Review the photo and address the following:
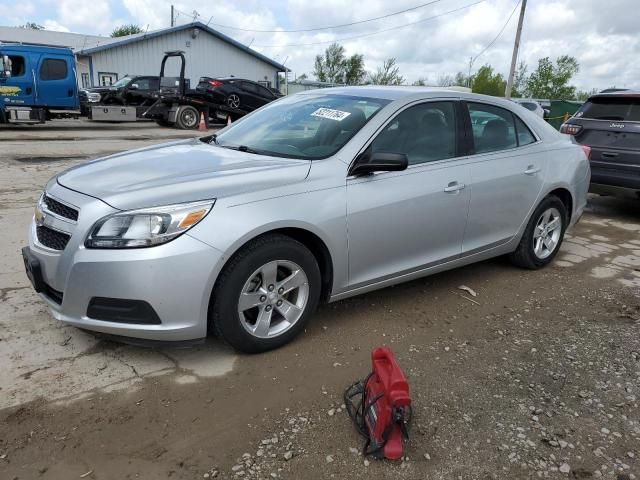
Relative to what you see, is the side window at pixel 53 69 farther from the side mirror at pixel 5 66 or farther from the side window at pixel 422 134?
the side window at pixel 422 134

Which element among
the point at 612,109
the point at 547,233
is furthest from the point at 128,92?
the point at 547,233

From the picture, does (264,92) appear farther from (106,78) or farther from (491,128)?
(491,128)

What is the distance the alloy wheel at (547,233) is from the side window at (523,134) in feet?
2.20

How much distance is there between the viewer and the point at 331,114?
373cm

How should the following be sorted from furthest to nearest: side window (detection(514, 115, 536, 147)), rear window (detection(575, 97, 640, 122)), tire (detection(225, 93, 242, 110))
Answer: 1. tire (detection(225, 93, 242, 110))
2. rear window (detection(575, 97, 640, 122))
3. side window (detection(514, 115, 536, 147))

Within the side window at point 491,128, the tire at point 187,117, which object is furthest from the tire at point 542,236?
the tire at point 187,117

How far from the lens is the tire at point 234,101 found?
63.6 ft

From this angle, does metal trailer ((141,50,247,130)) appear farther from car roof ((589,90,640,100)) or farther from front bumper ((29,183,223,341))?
front bumper ((29,183,223,341))

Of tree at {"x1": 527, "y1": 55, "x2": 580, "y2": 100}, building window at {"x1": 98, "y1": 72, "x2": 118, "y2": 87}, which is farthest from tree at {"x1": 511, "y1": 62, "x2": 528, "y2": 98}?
building window at {"x1": 98, "y1": 72, "x2": 118, "y2": 87}

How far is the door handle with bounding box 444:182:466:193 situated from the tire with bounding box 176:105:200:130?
630 inches

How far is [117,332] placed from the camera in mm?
2791

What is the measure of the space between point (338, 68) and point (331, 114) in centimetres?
5588

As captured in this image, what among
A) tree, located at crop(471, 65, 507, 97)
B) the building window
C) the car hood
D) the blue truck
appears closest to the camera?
the car hood

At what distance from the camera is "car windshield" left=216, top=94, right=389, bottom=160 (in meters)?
3.49
